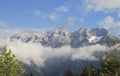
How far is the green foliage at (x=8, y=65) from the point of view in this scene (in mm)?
57031

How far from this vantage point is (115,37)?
43781 mm

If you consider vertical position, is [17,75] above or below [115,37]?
below

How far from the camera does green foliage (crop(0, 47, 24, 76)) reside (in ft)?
187

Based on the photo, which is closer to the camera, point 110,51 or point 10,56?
point 110,51

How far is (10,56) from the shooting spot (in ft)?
193

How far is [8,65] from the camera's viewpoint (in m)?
57.5

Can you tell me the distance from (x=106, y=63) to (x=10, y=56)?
69.4 feet

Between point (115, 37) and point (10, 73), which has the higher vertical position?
point (115, 37)

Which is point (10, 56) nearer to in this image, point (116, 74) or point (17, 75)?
point (17, 75)

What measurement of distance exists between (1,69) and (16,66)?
8.74 ft

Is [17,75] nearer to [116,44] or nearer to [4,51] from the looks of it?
[4,51]

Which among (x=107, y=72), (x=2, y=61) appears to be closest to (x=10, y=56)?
(x=2, y=61)

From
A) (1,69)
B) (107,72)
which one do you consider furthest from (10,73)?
(107,72)

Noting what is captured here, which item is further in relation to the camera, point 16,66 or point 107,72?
point 16,66
